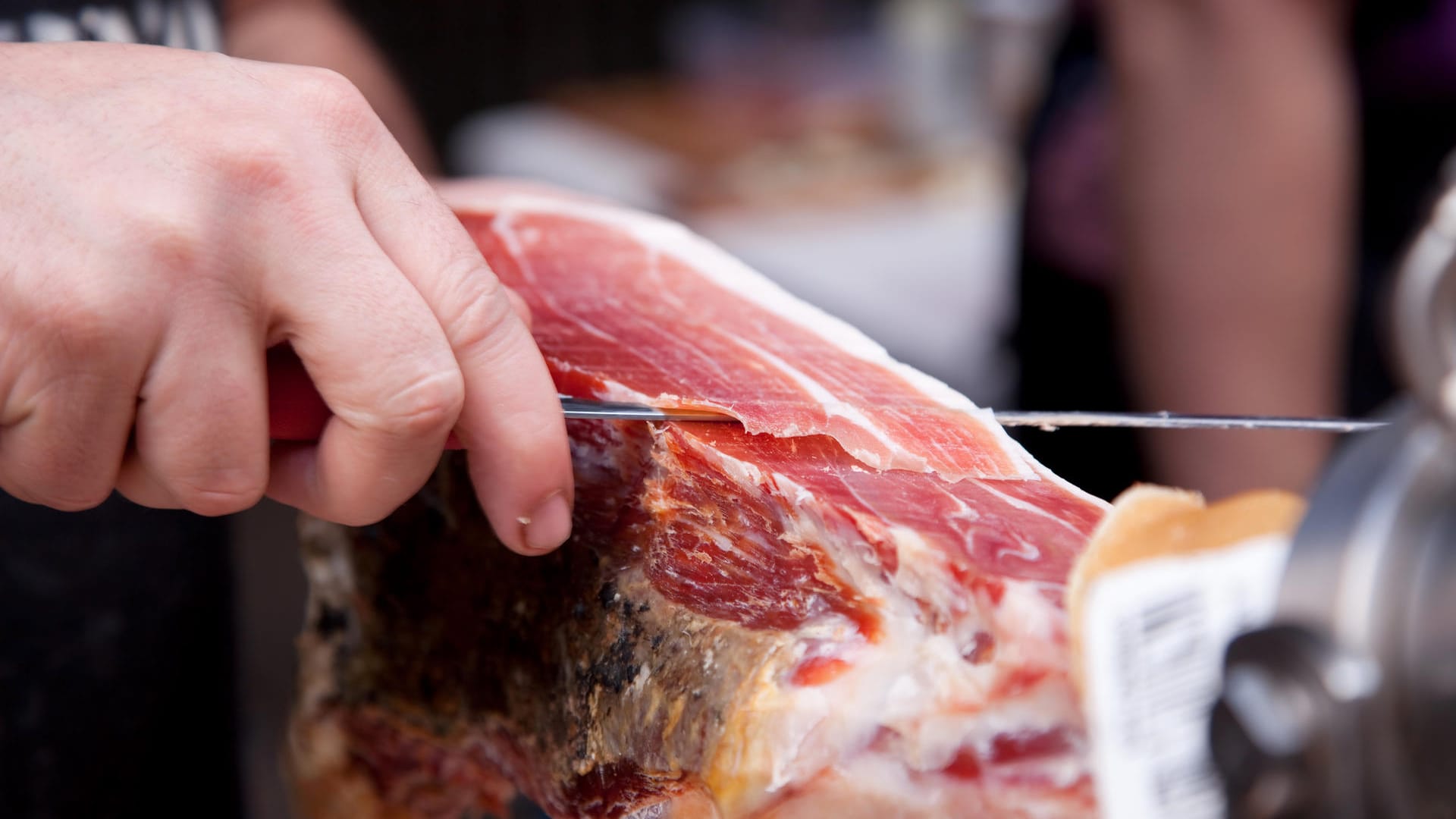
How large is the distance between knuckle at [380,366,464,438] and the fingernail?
9 cm

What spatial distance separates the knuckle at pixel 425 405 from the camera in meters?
0.66

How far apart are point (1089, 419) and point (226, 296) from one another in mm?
495

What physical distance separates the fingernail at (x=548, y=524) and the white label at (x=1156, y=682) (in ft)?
1.16

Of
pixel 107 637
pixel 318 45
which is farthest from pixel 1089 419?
pixel 318 45

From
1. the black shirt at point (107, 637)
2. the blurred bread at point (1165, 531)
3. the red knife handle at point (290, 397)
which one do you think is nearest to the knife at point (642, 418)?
the red knife handle at point (290, 397)

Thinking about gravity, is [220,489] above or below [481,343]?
below

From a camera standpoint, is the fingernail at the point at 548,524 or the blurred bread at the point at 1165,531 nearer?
the blurred bread at the point at 1165,531

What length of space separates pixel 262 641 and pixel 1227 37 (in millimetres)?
1891

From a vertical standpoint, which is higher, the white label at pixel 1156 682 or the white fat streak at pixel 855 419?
the white label at pixel 1156 682

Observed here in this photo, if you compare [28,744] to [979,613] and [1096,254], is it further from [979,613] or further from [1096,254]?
[1096,254]

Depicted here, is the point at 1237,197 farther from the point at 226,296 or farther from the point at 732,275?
the point at 226,296

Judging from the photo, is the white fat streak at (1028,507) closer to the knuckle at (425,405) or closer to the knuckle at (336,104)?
the knuckle at (425,405)

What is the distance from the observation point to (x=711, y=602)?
0.75m

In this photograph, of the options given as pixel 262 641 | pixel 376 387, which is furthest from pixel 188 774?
pixel 376 387
